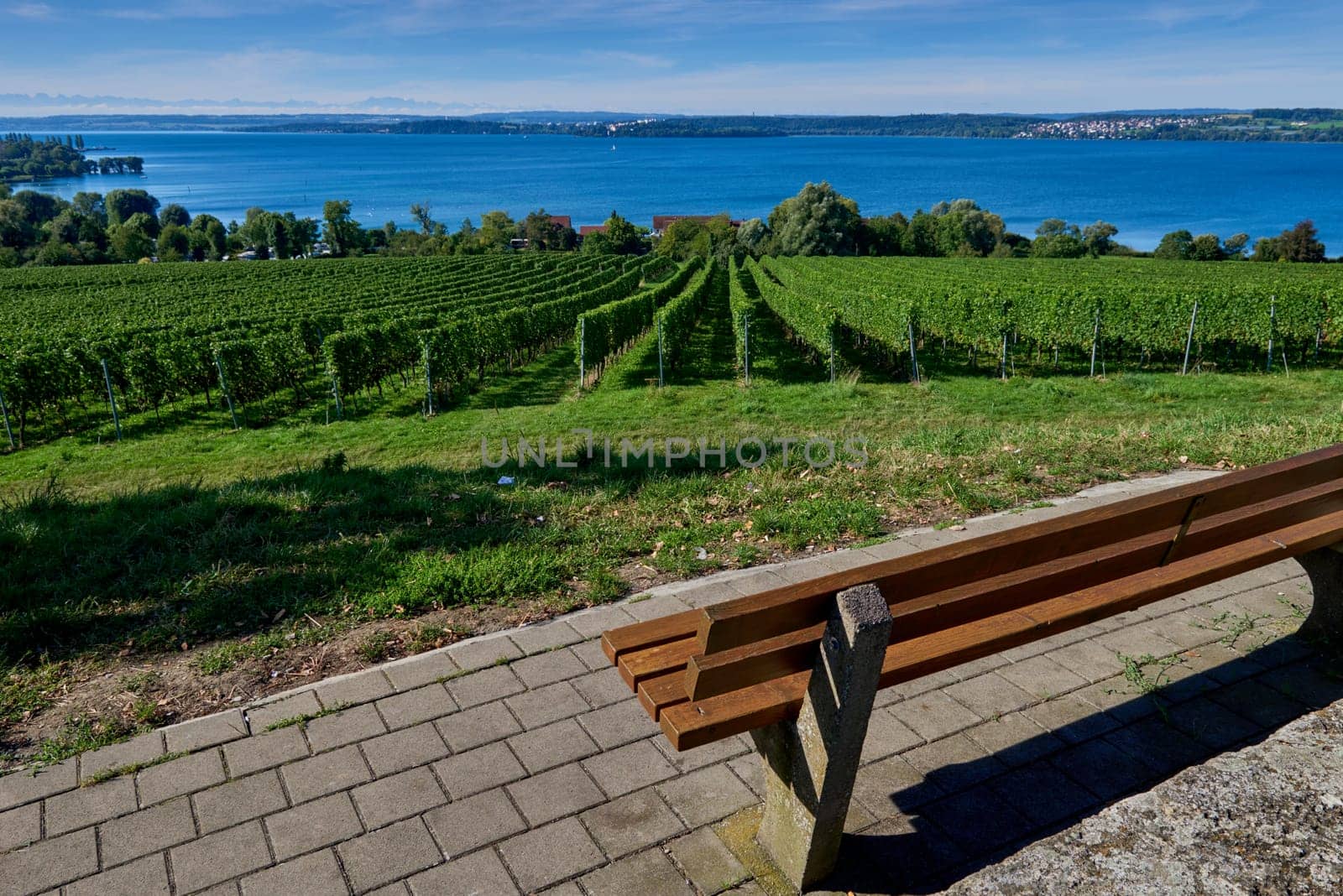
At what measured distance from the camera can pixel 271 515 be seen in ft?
17.8

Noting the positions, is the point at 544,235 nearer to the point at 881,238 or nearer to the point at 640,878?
the point at 881,238

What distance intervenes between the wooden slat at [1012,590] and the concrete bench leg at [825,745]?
119 millimetres

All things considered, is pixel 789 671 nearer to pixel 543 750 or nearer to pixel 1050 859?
pixel 1050 859

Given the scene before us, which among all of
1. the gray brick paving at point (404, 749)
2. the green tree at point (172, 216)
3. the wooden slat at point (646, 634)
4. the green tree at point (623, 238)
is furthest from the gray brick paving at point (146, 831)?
the green tree at point (172, 216)

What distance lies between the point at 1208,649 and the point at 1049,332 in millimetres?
20302

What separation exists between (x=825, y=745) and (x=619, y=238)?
96961 mm

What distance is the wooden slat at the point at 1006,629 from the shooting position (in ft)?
7.23

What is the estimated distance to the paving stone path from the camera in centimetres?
252

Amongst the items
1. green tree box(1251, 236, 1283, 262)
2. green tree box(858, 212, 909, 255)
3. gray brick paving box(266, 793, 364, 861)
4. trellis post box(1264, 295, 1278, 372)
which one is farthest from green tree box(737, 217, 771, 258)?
gray brick paving box(266, 793, 364, 861)

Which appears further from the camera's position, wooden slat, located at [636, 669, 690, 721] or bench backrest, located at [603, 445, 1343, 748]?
wooden slat, located at [636, 669, 690, 721]

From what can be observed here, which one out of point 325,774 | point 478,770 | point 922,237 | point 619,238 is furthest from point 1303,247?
point 325,774

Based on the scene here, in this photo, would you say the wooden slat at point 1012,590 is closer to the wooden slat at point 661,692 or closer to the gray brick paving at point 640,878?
the wooden slat at point 661,692

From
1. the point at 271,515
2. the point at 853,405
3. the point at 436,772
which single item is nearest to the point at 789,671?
the point at 436,772

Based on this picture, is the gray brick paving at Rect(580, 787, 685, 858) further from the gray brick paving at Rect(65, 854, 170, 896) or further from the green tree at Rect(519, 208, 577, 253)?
the green tree at Rect(519, 208, 577, 253)
